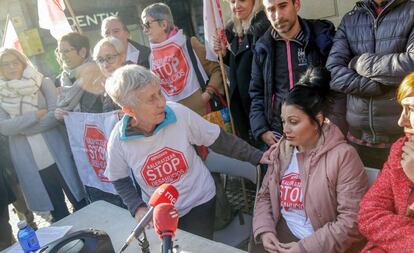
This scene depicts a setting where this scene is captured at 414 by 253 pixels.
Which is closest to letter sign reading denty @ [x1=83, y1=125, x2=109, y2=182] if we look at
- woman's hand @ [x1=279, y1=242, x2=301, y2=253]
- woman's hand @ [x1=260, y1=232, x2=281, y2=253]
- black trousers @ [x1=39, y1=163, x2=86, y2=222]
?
black trousers @ [x1=39, y1=163, x2=86, y2=222]

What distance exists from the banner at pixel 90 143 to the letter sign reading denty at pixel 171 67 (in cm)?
63

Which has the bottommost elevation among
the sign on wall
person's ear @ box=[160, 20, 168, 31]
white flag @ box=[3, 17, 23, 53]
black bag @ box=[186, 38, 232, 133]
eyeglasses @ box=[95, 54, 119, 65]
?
black bag @ box=[186, 38, 232, 133]

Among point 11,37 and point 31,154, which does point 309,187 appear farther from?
point 11,37

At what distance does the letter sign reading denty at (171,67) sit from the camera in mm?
3500

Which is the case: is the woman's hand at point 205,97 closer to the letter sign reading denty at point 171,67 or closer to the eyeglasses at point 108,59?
the letter sign reading denty at point 171,67

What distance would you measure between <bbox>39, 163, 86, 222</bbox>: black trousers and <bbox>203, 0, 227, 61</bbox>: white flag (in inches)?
73.9

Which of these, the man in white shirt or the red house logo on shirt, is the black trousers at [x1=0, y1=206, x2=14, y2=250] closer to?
the man in white shirt

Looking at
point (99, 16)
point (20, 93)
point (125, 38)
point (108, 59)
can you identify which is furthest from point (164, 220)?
point (99, 16)

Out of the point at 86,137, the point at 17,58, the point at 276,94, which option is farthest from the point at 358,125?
the point at 17,58

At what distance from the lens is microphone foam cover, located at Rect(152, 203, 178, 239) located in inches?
53.9

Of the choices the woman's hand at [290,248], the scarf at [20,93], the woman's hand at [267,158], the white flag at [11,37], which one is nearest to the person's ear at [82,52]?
the scarf at [20,93]

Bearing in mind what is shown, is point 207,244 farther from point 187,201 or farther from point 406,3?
point 406,3

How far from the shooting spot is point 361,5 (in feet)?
8.09

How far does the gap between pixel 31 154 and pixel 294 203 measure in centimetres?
266
